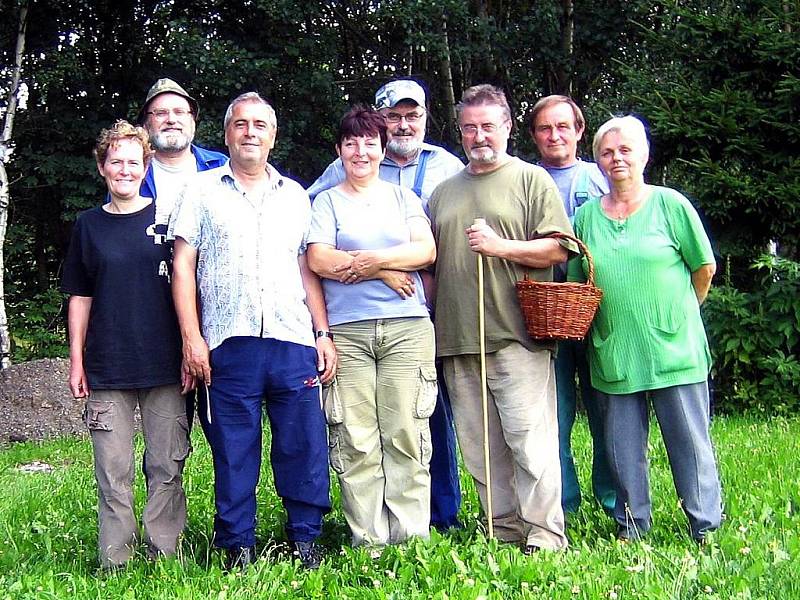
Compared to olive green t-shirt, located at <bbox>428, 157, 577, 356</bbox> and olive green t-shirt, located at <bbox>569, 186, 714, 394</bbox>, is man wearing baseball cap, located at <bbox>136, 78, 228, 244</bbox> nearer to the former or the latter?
olive green t-shirt, located at <bbox>428, 157, 577, 356</bbox>

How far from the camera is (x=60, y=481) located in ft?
21.7

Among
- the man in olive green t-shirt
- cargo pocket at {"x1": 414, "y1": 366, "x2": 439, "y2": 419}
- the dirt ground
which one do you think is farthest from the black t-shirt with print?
the dirt ground

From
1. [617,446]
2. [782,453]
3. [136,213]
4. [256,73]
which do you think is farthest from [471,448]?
[256,73]

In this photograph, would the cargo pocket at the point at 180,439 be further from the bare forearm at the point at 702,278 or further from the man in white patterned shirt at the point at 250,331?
the bare forearm at the point at 702,278

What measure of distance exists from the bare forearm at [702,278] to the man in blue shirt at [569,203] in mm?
679

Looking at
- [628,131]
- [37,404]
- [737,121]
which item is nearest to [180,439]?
[628,131]

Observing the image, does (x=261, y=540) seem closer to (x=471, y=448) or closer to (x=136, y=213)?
(x=471, y=448)

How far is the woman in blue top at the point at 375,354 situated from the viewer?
421cm

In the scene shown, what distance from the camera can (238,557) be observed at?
420 cm

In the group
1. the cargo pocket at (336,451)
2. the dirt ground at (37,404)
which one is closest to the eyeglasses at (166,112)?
the cargo pocket at (336,451)

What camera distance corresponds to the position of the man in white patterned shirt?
407cm

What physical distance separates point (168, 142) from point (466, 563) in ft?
8.36

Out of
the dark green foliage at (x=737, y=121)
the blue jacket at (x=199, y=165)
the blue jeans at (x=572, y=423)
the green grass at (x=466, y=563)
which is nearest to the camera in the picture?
the green grass at (x=466, y=563)

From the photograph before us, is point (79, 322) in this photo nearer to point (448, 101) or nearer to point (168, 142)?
point (168, 142)
